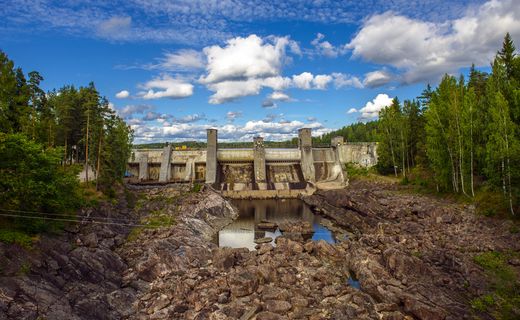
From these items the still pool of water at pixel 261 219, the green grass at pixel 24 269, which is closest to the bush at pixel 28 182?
the green grass at pixel 24 269

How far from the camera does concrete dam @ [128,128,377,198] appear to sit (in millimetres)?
57938

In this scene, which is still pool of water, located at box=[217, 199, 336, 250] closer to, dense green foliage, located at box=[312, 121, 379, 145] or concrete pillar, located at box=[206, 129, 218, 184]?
concrete pillar, located at box=[206, 129, 218, 184]

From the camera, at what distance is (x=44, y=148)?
35.5 m

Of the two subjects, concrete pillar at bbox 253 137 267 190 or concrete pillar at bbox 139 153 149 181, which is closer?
concrete pillar at bbox 253 137 267 190

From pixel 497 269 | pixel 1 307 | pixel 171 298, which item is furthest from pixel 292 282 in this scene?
pixel 1 307

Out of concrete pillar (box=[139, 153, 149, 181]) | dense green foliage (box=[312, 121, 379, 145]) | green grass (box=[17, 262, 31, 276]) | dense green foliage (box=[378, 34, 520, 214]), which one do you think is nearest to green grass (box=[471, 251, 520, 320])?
dense green foliage (box=[378, 34, 520, 214])

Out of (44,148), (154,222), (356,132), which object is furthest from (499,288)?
(356,132)

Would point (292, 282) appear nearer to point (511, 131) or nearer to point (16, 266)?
point (16, 266)

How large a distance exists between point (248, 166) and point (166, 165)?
14422 millimetres

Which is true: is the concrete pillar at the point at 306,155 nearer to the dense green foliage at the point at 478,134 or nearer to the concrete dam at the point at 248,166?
the concrete dam at the point at 248,166

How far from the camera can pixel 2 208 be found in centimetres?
2117

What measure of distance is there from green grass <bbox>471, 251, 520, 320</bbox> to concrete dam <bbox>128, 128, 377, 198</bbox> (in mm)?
34216

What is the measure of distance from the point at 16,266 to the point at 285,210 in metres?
34.5

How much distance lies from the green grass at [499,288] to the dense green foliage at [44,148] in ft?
86.5
